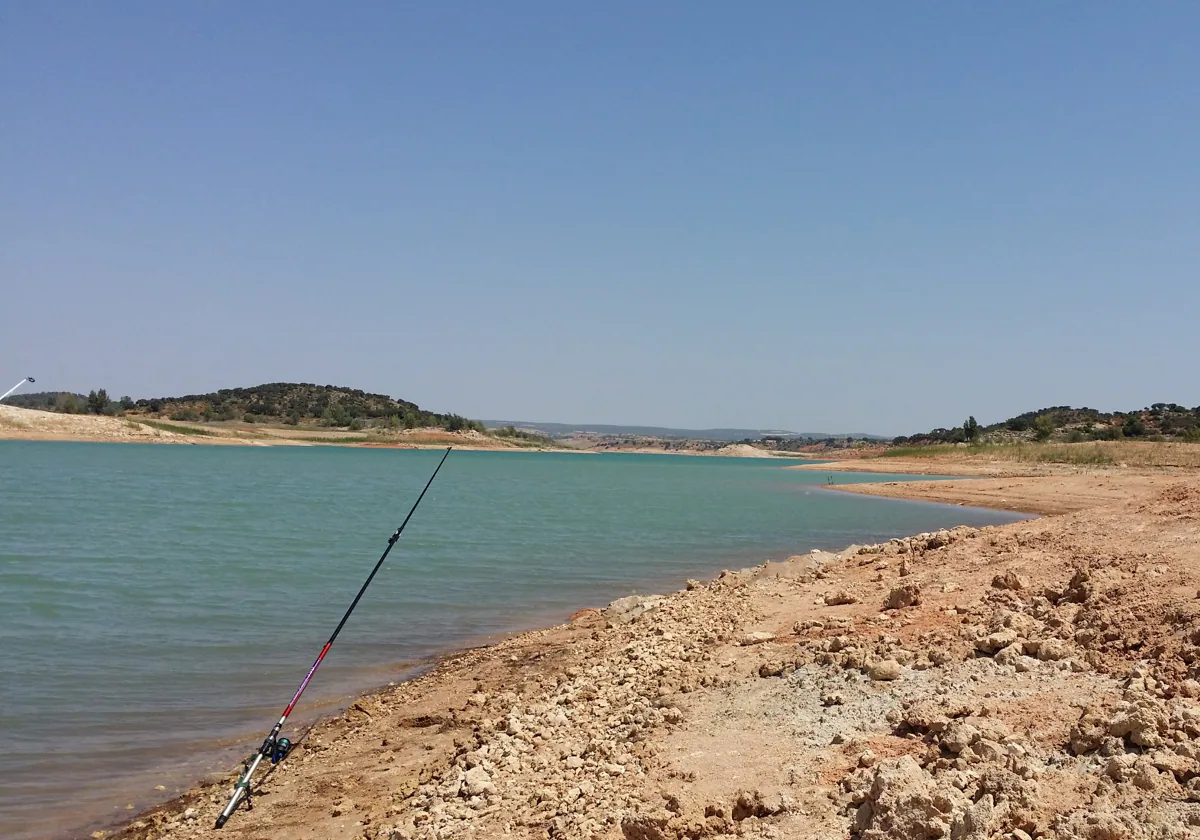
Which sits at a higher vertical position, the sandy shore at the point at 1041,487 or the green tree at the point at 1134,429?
the green tree at the point at 1134,429

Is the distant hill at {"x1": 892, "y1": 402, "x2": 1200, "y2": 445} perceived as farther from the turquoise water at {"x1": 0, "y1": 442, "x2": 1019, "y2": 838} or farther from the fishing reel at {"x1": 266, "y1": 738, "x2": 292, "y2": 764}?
the fishing reel at {"x1": 266, "y1": 738, "x2": 292, "y2": 764}

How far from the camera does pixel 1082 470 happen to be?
43.3 metres

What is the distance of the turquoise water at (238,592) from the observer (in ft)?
24.0

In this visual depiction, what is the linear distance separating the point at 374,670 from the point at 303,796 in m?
3.55

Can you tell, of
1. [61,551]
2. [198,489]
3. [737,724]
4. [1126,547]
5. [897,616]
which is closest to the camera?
[737,724]

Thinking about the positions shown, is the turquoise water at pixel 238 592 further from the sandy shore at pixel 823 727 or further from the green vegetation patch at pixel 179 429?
the green vegetation patch at pixel 179 429

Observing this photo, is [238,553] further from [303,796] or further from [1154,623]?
[1154,623]

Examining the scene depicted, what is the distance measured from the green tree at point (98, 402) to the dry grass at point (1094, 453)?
100 meters

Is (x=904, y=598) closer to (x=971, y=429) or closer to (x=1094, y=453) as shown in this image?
(x=1094, y=453)

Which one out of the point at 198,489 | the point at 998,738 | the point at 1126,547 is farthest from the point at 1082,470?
the point at 998,738

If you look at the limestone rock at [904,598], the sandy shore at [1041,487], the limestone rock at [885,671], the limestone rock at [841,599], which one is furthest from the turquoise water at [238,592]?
the limestone rock at [904,598]

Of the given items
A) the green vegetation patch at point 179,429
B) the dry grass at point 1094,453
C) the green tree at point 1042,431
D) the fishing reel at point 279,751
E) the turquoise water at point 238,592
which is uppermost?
the green tree at point 1042,431

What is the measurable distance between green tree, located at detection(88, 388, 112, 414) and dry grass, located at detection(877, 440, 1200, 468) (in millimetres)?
100437

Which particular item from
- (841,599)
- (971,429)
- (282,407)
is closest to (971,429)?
(971,429)
